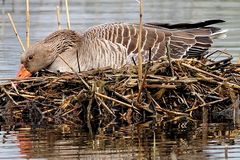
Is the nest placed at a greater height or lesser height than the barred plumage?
lesser

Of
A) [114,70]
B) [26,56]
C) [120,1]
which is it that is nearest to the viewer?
[114,70]

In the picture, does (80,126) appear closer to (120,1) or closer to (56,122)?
(56,122)

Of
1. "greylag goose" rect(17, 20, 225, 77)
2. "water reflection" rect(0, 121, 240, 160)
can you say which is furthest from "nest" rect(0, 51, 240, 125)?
"greylag goose" rect(17, 20, 225, 77)

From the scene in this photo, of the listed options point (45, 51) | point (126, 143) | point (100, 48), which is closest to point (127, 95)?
point (100, 48)

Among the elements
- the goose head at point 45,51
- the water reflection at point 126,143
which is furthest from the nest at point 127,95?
the goose head at point 45,51

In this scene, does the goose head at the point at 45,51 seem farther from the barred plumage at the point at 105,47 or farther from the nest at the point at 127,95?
the nest at the point at 127,95

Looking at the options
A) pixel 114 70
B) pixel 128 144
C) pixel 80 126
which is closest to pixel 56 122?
pixel 80 126

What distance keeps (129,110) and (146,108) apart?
257 mm

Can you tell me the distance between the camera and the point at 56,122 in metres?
11.6

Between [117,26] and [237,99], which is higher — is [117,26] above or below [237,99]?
above

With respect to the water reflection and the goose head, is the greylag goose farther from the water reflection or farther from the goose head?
the water reflection

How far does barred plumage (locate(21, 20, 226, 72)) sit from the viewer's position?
12867 mm

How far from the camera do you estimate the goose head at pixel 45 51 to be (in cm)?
1300

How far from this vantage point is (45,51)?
515 inches
